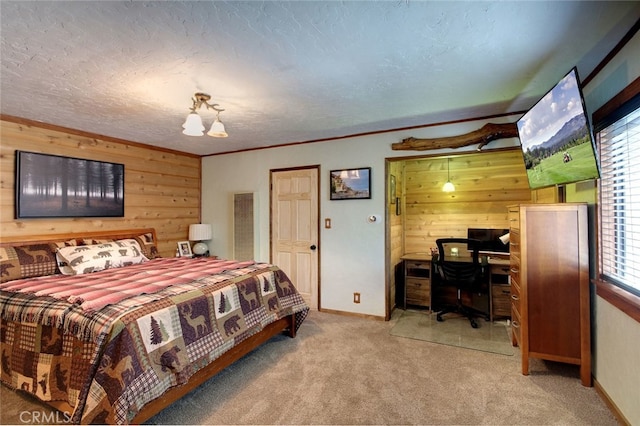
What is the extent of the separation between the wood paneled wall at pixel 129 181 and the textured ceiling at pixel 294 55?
306 millimetres

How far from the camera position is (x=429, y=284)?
3934 millimetres

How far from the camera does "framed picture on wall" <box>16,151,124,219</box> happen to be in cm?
301

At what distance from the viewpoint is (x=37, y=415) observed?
191cm

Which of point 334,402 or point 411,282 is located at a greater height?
point 411,282

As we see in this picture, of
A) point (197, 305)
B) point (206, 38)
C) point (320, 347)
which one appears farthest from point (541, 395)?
point (206, 38)

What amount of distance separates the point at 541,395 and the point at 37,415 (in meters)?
3.38

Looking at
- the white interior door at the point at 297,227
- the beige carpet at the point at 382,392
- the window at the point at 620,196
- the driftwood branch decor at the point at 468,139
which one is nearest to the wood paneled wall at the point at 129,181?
the white interior door at the point at 297,227

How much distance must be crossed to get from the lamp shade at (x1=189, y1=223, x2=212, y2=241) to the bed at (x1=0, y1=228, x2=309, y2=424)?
1.49 meters

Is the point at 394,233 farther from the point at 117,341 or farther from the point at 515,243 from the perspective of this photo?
the point at 117,341

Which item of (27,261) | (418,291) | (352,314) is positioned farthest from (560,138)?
(27,261)

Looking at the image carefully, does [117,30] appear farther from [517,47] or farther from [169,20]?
[517,47]

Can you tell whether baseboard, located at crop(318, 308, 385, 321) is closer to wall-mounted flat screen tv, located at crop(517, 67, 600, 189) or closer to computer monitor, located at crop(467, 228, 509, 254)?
computer monitor, located at crop(467, 228, 509, 254)

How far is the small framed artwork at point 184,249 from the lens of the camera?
4.41 meters

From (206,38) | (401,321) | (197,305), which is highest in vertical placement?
(206,38)
